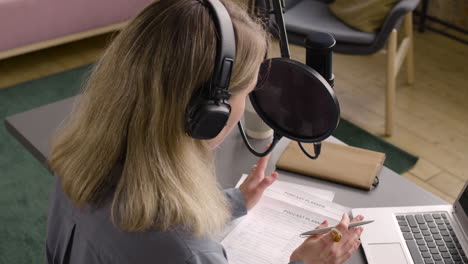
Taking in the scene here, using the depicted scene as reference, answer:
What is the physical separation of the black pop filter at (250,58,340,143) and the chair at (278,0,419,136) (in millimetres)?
1389

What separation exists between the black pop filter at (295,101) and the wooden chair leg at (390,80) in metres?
1.47

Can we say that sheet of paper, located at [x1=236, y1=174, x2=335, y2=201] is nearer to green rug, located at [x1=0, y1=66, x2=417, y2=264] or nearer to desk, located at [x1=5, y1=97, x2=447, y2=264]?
desk, located at [x1=5, y1=97, x2=447, y2=264]

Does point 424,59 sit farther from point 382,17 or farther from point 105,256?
point 105,256

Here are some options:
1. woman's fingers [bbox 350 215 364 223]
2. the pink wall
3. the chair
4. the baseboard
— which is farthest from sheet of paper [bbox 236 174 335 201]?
the pink wall

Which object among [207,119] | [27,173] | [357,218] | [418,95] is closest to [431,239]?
[357,218]

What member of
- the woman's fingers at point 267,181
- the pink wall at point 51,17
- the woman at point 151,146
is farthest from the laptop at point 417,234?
the pink wall at point 51,17

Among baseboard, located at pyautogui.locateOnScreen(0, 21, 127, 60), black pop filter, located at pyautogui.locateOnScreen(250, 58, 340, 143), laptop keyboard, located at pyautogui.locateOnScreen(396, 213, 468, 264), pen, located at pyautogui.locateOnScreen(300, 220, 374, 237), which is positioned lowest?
baseboard, located at pyautogui.locateOnScreen(0, 21, 127, 60)

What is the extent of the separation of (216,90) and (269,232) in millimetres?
417

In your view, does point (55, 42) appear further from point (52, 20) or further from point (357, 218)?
point (357, 218)

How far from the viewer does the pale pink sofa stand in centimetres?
271

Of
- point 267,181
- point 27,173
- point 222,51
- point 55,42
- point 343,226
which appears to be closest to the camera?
point 222,51

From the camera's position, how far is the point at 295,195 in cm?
117

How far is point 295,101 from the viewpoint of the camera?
97cm

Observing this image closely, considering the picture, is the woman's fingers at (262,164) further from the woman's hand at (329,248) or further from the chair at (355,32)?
the chair at (355,32)
